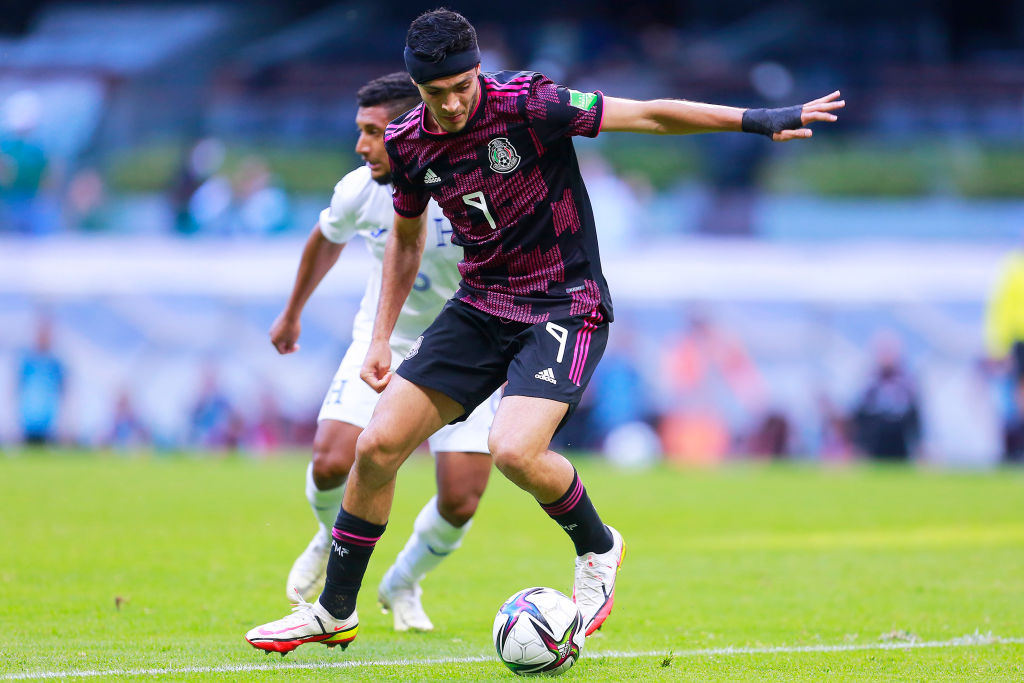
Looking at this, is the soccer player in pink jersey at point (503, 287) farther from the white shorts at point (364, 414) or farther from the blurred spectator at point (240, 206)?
the blurred spectator at point (240, 206)

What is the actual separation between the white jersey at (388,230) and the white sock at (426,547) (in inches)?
34.5

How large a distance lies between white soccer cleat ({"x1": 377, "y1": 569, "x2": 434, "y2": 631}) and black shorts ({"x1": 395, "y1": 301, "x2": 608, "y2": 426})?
4.58 feet

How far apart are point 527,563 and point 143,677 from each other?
158 inches

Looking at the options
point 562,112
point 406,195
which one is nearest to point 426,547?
point 406,195

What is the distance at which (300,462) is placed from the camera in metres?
17.2

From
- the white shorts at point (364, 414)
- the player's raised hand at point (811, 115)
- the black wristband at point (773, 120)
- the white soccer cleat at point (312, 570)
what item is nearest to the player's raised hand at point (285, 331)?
the white shorts at point (364, 414)

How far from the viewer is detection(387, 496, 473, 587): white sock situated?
6.36 metres

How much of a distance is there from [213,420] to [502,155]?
49.6 ft

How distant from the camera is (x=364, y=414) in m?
6.38

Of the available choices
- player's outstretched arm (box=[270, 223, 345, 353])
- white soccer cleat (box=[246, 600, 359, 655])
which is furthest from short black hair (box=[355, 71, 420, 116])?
white soccer cleat (box=[246, 600, 359, 655])

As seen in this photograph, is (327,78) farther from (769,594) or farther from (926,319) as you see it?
(769,594)

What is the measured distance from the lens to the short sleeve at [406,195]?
17.4ft

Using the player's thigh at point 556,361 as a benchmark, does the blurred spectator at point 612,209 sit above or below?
below

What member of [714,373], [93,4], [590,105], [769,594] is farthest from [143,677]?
[93,4]
